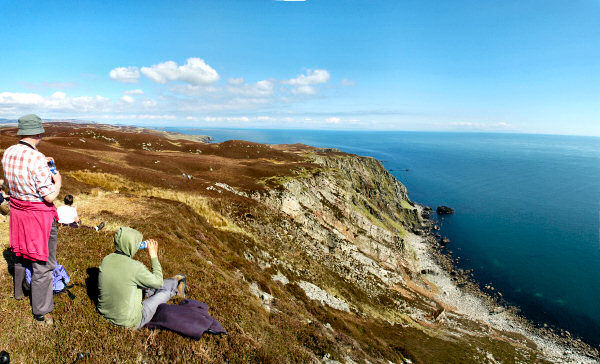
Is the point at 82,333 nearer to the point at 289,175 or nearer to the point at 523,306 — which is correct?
the point at 289,175

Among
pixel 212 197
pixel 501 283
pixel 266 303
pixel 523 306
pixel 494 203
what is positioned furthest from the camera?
pixel 494 203

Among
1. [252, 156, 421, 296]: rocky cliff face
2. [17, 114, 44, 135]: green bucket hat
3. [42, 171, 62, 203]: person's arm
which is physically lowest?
[252, 156, 421, 296]: rocky cliff face

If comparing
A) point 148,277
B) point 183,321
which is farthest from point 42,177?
point 183,321

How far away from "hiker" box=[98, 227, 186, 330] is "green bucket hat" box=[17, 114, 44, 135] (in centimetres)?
315

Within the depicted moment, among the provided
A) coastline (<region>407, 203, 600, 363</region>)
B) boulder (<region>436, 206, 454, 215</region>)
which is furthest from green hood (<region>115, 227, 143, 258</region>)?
boulder (<region>436, 206, 454, 215</region>)

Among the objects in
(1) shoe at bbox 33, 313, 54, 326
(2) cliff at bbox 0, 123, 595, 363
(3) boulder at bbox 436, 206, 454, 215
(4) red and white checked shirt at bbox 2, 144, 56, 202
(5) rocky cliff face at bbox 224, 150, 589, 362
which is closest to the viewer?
(4) red and white checked shirt at bbox 2, 144, 56, 202

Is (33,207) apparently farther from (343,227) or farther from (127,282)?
(343,227)

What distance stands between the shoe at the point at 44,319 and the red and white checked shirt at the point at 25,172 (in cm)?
378

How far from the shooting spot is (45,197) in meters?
6.50

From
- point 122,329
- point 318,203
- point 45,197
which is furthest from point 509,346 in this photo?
point 45,197

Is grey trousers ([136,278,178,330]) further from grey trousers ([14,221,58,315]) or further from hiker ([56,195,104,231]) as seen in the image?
hiker ([56,195,104,231])

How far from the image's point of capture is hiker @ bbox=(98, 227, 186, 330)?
6.84 metres

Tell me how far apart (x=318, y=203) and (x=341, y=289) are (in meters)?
25.5

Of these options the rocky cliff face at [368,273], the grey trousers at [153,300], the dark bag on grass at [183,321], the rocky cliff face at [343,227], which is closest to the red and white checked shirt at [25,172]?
the grey trousers at [153,300]
